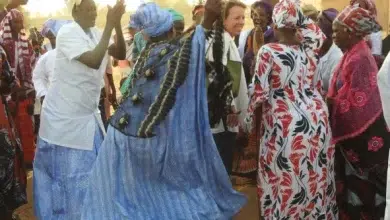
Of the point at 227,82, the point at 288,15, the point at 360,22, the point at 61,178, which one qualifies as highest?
the point at 288,15

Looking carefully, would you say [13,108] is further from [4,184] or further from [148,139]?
[148,139]

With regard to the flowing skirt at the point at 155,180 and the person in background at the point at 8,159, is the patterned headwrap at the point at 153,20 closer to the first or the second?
the flowing skirt at the point at 155,180

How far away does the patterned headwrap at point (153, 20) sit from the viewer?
3.71 meters

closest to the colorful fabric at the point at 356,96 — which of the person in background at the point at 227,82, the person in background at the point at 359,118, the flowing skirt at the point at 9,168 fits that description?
the person in background at the point at 359,118

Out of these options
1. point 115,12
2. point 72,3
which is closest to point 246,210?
point 115,12

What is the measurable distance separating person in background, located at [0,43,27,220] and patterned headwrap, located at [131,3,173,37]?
1576mm

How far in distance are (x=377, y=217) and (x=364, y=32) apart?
1371 millimetres

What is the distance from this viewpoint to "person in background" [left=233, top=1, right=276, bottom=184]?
18.2 ft

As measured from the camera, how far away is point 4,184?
15.4 ft

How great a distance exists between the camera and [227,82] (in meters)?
3.93

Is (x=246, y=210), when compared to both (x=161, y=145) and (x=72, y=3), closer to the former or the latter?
(x=161, y=145)

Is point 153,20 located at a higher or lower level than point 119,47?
higher

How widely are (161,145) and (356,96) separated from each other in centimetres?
143

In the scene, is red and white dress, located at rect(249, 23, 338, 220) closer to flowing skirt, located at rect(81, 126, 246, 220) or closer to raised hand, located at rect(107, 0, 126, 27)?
flowing skirt, located at rect(81, 126, 246, 220)
